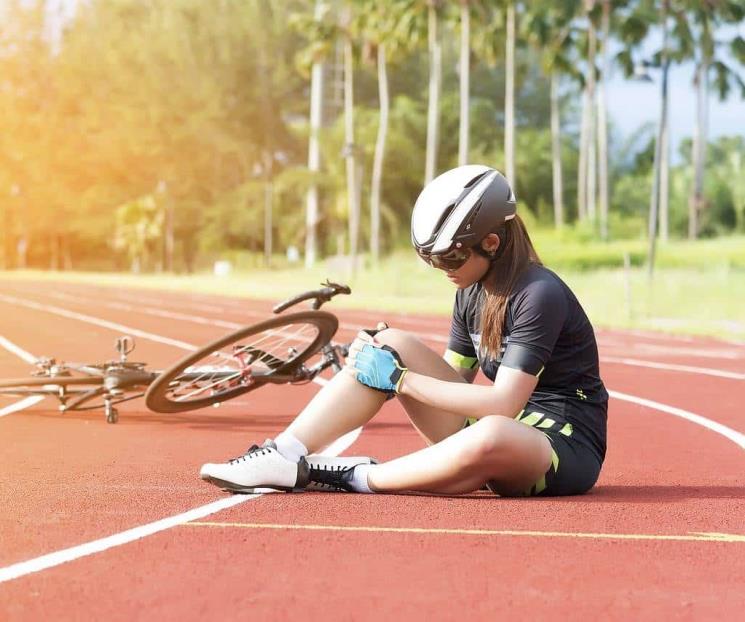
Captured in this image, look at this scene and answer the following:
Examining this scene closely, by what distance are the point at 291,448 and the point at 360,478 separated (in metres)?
0.36

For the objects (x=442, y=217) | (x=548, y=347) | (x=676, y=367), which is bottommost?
(x=676, y=367)

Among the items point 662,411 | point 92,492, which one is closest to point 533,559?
point 92,492

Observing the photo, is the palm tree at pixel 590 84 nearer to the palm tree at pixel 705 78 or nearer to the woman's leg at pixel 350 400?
the palm tree at pixel 705 78

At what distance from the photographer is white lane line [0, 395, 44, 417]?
453 inches

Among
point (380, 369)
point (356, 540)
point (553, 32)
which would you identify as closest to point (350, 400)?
point (380, 369)

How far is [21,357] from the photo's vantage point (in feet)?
60.5

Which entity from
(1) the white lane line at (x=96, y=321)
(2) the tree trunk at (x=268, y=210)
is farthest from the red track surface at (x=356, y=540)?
(2) the tree trunk at (x=268, y=210)

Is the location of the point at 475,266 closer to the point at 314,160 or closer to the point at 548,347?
the point at 548,347

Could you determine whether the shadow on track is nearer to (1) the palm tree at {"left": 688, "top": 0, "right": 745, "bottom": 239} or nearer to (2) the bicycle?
(2) the bicycle

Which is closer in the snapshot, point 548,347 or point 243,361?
point 548,347

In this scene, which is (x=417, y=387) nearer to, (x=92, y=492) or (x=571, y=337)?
(x=571, y=337)

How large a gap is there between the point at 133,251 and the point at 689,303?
6779cm

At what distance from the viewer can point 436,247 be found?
6.58m

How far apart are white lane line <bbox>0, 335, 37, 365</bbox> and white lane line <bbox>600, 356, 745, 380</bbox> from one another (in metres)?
7.14
